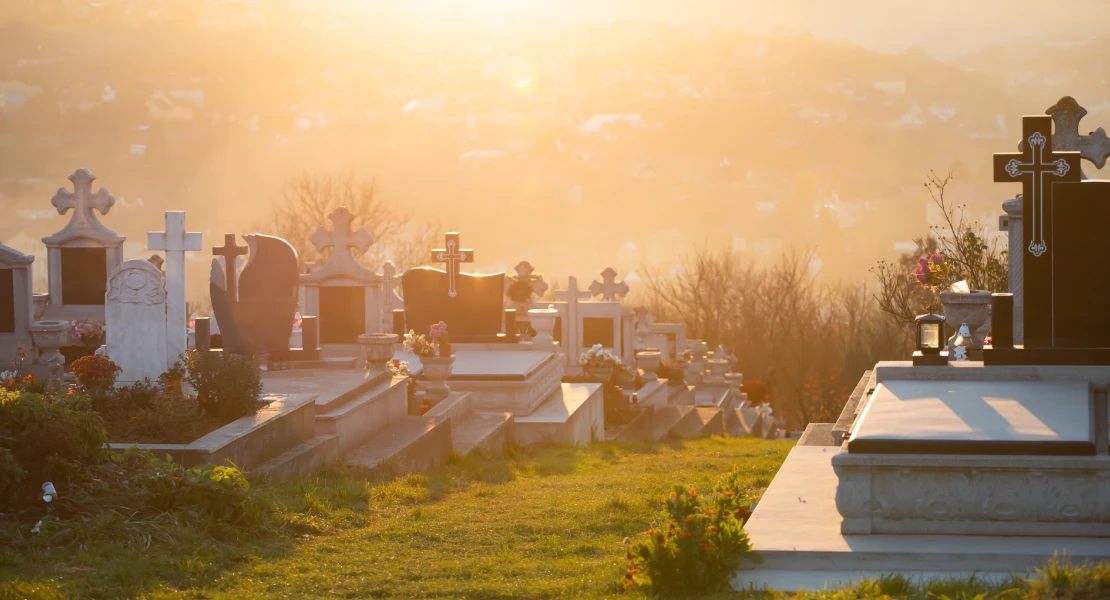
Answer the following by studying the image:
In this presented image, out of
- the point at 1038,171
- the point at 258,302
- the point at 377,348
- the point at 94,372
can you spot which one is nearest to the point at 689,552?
the point at 1038,171

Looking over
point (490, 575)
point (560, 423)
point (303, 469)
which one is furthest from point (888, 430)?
point (560, 423)

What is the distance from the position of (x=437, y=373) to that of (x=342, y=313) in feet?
14.7

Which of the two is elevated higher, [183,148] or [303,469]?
[183,148]

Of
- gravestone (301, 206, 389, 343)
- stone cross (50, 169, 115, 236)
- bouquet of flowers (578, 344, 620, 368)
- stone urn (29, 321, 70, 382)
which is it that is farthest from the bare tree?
stone urn (29, 321, 70, 382)

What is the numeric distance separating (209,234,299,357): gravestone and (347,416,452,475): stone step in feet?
7.64

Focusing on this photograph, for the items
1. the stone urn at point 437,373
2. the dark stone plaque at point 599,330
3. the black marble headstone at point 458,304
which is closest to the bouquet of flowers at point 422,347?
the stone urn at point 437,373

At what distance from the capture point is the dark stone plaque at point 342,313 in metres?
17.9

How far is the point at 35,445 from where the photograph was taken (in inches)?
268

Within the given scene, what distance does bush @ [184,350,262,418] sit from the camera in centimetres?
900

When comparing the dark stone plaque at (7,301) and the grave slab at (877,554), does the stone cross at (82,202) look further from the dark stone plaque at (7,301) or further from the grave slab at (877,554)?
the grave slab at (877,554)

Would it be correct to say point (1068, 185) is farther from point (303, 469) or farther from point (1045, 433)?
point (303, 469)

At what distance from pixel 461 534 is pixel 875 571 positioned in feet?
9.70

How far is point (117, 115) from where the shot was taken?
3654 inches

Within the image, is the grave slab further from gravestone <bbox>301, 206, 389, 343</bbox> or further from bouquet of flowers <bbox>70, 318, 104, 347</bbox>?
gravestone <bbox>301, 206, 389, 343</bbox>
